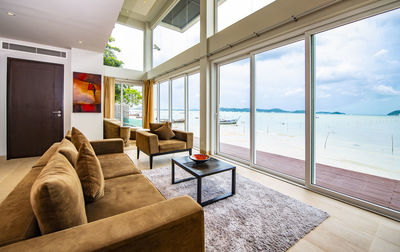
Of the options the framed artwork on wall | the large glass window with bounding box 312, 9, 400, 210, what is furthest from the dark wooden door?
the large glass window with bounding box 312, 9, 400, 210

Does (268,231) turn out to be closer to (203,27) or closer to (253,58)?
(253,58)

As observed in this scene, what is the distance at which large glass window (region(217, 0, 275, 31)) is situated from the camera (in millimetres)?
3137

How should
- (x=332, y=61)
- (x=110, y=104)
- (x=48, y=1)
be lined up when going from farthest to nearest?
1. (x=110, y=104)
2. (x=48, y=1)
3. (x=332, y=61)

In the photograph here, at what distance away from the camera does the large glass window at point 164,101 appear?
645 cm

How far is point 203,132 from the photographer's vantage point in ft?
13.8

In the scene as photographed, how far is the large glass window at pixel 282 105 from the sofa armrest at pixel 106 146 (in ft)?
7.79

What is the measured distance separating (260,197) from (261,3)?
3119mm

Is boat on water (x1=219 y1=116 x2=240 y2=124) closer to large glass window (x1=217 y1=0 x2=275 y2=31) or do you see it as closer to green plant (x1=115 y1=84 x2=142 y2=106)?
large glass window (x1=217 y1=0 x2=275 y2=31)

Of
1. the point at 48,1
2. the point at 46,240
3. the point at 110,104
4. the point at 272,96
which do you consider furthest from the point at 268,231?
the point at 110,104

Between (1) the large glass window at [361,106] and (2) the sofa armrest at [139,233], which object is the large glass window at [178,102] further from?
(2) the sofa armrest at [139,233]

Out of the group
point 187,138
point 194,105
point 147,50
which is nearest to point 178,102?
point 194,105

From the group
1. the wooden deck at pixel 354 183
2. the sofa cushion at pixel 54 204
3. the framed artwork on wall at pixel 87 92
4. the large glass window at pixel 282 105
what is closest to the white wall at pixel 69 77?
the framed artwork on wall at pixel 87 92

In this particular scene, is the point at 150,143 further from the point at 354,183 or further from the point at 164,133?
the point at 354,183

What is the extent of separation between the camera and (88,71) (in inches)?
178
